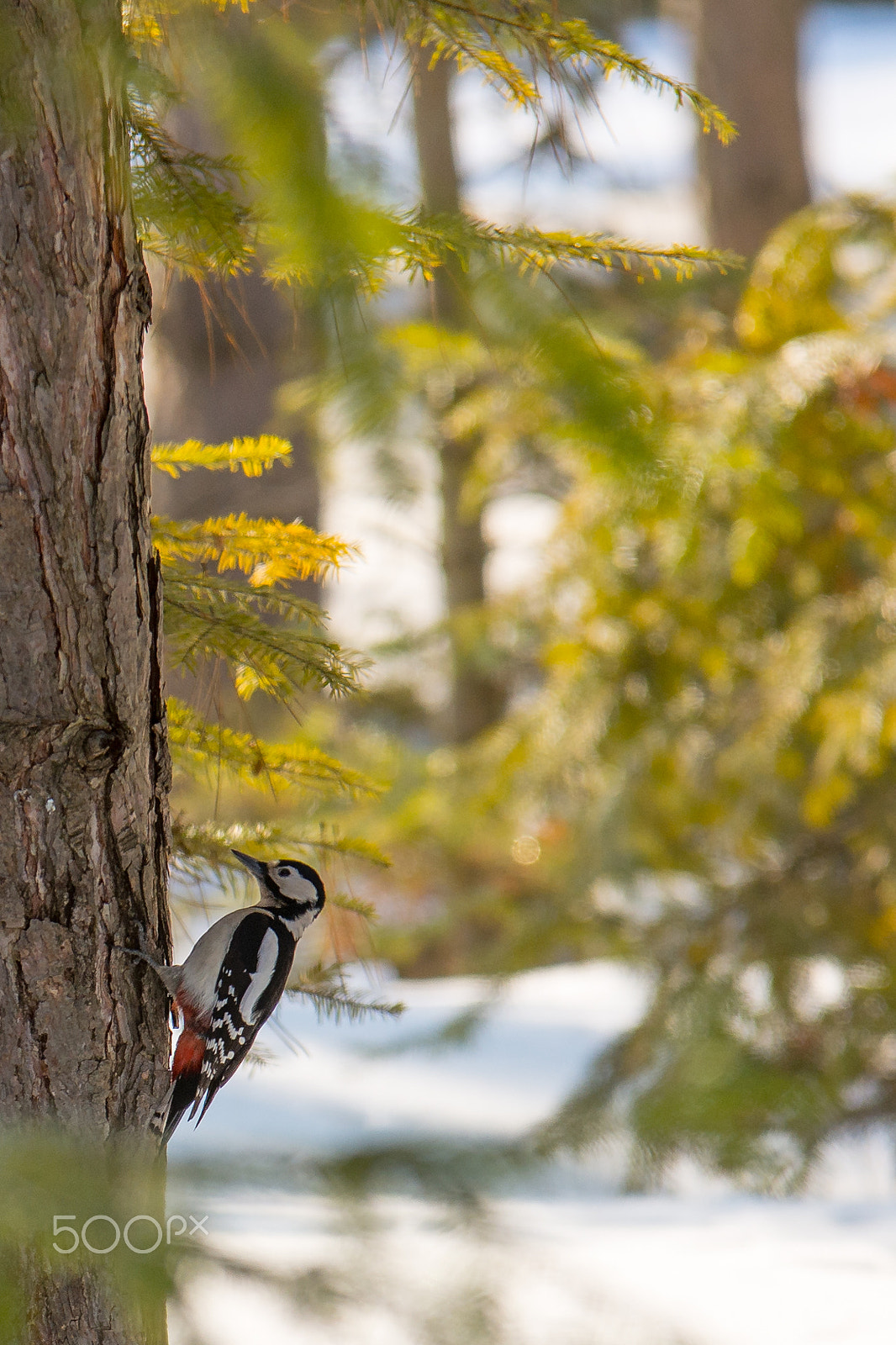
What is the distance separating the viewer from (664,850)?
3670mm

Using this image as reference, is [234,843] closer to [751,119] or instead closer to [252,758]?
[252,758]

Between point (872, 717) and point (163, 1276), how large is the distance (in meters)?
2.25

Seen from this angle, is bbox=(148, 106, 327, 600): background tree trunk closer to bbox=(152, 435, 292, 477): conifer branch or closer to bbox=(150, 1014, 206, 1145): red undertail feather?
bbox=(152, 435, 292, 477): conifer branch

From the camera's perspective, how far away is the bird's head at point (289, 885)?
157 cm

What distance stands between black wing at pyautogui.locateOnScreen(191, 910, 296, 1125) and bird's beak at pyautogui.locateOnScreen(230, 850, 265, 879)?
0.09 m

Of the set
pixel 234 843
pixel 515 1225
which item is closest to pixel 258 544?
pixel 234 843

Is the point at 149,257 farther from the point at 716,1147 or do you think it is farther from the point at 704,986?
the point at 704,986

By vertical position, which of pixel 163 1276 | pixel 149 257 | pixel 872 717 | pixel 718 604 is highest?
pixel 149 257

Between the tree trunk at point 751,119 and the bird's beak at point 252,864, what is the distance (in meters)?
4.01

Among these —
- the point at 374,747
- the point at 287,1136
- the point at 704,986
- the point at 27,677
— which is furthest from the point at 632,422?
the point at 374,747

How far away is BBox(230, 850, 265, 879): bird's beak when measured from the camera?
148 centimetres

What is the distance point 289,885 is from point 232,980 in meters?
0.20

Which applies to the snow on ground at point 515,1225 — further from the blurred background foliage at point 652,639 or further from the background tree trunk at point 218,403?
the background tree trunk at point 218,403

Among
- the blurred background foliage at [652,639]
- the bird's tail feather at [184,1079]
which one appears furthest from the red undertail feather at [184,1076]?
the blurred background foliage at [652,639]
